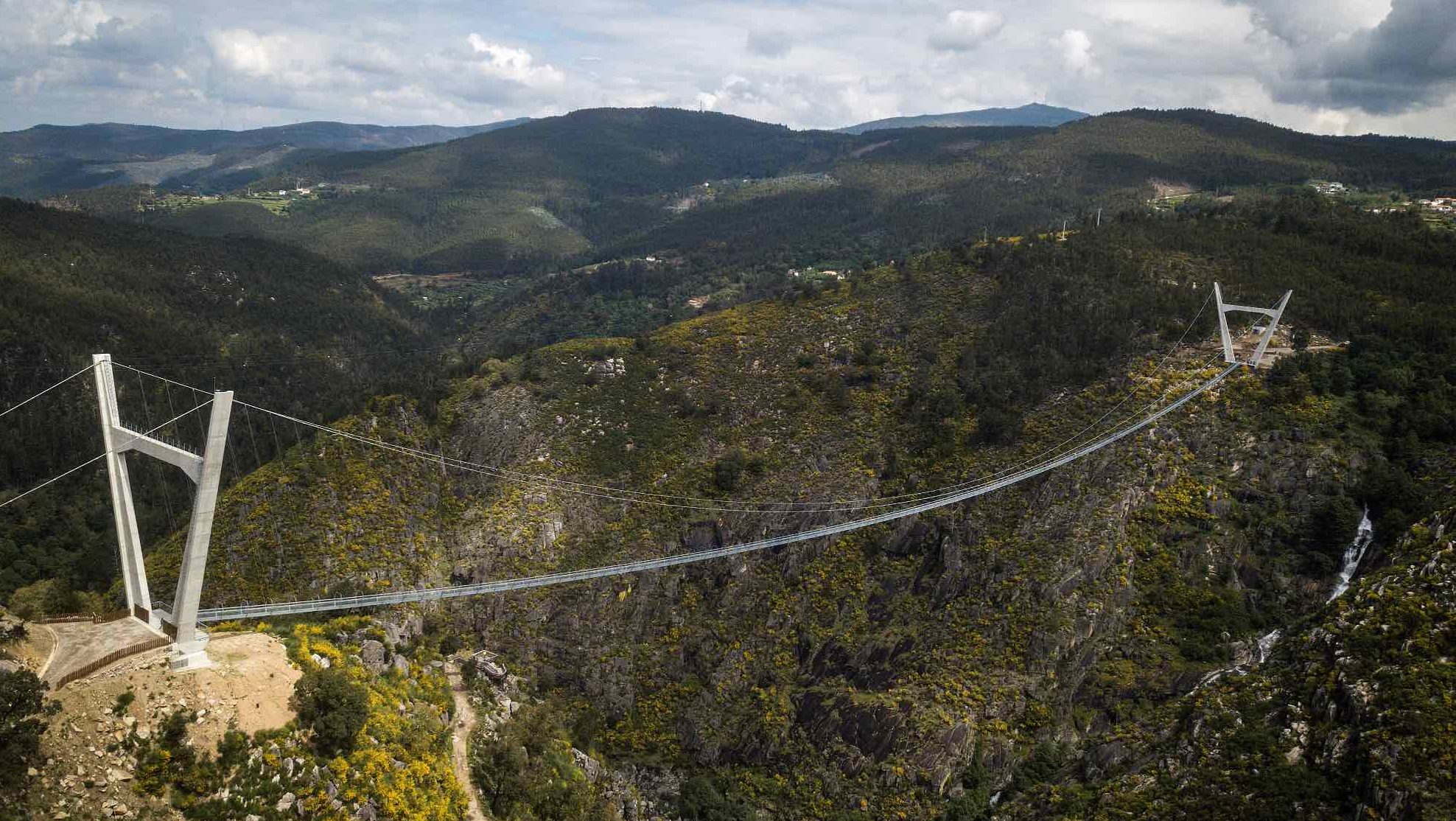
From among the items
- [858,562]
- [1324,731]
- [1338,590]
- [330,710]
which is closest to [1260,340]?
[1338,590]

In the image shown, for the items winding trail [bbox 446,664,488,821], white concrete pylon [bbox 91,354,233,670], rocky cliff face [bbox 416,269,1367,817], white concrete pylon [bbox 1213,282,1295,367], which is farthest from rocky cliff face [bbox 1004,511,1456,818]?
white concrete pylon [bbox 91,354,233,670]

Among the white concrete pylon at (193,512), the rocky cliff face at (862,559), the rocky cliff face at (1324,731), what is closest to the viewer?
the white concrete pylon at (193,512)

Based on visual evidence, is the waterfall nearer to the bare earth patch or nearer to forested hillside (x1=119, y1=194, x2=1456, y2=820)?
forested hillside (x1=119, y1=194, x2=1456, y2=820)

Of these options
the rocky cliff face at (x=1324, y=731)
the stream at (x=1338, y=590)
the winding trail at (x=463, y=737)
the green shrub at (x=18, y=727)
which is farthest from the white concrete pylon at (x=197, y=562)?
the stream at (x=1338, y=590)

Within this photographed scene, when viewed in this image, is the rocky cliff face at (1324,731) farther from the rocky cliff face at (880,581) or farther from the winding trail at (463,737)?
the winding trail at (463,737)

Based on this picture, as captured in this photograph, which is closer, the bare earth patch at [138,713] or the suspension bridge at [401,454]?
the bare earth patch at [138,713]

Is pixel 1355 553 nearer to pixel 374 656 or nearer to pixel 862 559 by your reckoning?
pixel 862 559

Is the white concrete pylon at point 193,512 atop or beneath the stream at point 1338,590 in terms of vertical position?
atop
